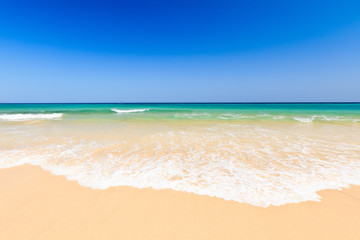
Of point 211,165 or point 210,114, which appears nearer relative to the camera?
point 211,165

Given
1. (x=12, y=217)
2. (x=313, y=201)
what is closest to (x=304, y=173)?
(x=313, y=201)

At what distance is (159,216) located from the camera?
249cm

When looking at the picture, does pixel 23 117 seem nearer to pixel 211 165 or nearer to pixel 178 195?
pixel 211 165

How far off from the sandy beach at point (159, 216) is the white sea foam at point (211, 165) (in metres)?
0.26

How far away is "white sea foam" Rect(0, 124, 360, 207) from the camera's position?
3.29m

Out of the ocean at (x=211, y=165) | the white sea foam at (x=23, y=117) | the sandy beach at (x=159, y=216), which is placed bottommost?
the sandy beach at (x=159, y=216)

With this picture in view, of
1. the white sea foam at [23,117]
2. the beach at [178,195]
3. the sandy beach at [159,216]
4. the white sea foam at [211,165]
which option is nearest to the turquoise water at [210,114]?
the white sea foam at [23,117]

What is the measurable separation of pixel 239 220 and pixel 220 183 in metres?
1.10

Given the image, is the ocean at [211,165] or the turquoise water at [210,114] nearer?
the ocean at [211,165]

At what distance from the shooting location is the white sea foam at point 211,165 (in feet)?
10.8

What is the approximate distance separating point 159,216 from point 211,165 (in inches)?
95.8

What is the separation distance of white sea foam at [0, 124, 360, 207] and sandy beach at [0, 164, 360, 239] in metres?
0.26

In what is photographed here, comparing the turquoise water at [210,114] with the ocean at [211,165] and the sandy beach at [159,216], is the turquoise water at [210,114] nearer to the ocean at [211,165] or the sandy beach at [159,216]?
the ocean at [211,165]

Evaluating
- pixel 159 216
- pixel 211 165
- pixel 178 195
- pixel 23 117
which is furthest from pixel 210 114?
pixel 23 117
